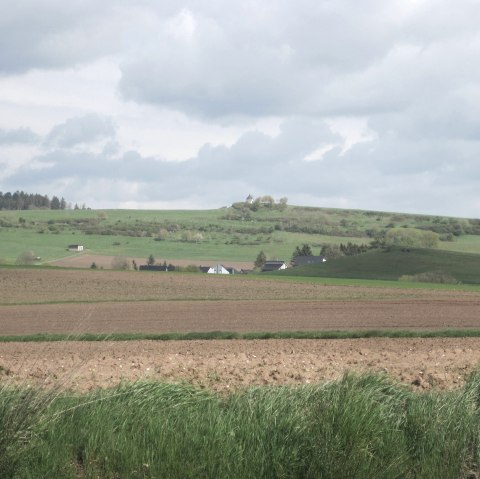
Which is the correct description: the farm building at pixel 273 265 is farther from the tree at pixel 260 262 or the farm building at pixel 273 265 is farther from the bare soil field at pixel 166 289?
the bare soil field at pixel 166 289

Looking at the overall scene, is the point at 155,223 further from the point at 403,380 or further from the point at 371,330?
the point at 403,380

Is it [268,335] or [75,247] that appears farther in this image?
[75,247]

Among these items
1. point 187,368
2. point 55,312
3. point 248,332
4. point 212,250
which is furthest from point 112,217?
point 187,368

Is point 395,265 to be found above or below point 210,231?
below

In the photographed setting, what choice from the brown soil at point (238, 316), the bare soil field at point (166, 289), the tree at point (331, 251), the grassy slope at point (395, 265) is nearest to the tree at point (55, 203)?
the tree at point (331, 251)

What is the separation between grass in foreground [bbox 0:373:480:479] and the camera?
28.0 feet

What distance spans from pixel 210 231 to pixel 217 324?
102 m

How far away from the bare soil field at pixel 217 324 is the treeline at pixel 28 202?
12724 centimetres

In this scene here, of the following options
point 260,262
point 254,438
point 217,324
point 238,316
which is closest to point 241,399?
point 254,438

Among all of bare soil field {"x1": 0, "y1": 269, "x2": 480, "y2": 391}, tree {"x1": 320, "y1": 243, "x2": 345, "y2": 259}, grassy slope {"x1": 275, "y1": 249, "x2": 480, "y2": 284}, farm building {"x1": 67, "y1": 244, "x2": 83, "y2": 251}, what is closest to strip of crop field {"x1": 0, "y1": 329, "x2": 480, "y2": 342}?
bare soil field {"x1": 0, "y1": 269, "x2": 480, "y2": 391}

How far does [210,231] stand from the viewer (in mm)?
135500

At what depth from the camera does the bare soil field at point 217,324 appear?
12.6 meters

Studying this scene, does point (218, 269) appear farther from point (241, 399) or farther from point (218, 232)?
point (241, 399)

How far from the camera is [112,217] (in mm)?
149875
